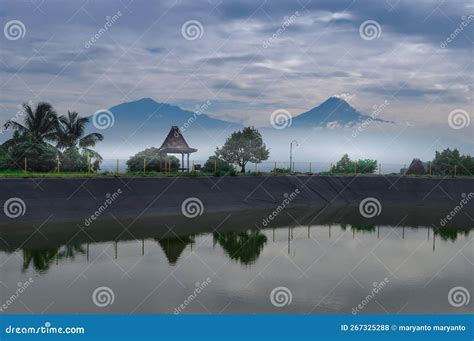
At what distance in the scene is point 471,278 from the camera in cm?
2242

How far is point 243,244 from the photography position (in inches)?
1147

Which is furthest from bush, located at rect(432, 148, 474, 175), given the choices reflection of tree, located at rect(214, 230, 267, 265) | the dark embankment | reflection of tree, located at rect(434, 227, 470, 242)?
reflection of tree, located at rect(214, 230, 267, 265)

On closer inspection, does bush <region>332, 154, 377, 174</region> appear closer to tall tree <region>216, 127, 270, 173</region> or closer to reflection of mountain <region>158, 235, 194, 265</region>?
tall tree <region>216, 127, 270, 173</region>

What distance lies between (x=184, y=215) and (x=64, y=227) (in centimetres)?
934

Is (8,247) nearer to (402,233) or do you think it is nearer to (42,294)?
(42,294)

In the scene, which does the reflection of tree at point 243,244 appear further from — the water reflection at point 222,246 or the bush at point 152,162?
the bush at point 152,162

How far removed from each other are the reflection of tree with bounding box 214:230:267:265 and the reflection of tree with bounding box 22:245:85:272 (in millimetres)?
7321

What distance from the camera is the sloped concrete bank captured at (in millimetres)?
34125

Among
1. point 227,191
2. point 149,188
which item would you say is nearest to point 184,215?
point 149,188

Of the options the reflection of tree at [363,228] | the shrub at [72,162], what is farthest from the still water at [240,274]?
the shrub at [72,162]

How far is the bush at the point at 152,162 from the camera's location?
5306 cm

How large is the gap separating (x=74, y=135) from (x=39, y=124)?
3.50 meters

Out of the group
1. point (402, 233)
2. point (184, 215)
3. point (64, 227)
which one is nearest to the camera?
point (64, 227)

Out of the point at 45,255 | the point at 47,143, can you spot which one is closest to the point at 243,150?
the point at 47,143
